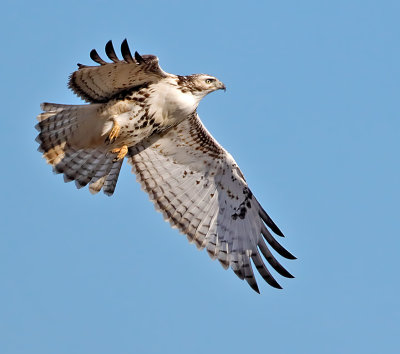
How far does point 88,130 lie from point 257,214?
3.13 meters

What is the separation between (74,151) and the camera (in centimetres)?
1327

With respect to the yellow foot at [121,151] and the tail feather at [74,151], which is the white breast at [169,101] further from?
the tail feather at [74,151]

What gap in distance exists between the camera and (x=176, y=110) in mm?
12523

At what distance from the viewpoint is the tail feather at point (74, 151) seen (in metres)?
12.9

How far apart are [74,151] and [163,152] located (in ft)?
5.02

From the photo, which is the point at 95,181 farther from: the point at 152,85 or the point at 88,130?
the point at 152,85

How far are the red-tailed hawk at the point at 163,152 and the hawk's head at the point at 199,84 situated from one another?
0.6 inches

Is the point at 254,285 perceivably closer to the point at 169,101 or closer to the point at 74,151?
the point at 169,101

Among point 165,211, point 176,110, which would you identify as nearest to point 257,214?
point 165,211

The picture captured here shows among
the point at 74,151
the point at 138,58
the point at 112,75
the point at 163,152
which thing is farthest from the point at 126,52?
the point at 163,152

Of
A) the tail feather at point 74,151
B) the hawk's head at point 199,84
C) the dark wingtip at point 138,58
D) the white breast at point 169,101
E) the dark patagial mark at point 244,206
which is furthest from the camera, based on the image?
the dark patagial mark at point 244,206

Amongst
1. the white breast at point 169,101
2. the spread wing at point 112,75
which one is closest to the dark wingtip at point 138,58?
the spread wing at point 112,75

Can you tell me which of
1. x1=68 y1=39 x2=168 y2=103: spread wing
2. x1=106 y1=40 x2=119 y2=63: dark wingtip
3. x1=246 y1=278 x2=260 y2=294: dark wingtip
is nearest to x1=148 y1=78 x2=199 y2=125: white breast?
x1=68 y1=39 x2=168 y2=103: spread wing

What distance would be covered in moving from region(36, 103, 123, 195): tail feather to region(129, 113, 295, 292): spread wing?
0.64 m
